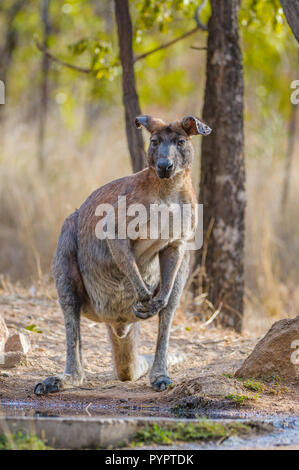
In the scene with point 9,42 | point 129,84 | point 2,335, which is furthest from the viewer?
point 9,42

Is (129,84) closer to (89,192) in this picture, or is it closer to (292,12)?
(292,12)

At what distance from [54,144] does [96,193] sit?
31.4 ft

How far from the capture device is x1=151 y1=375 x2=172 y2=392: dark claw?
5340 millimetres

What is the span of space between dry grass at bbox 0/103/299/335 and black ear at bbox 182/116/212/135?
472 cm

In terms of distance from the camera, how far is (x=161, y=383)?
5371mm

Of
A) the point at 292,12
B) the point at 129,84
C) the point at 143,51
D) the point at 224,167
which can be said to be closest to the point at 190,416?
the point at 292,12

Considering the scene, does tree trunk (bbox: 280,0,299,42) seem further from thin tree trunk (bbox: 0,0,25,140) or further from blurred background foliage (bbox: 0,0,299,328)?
thin tree trunk (bbox: 0,0,25,140)

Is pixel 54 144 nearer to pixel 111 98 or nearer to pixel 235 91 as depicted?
pixel 111 98

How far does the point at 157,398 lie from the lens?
16.7 feet

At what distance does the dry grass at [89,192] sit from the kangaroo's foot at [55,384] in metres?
4.61

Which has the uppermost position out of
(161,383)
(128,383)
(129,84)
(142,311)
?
(129,84)

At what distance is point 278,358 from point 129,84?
396 cm

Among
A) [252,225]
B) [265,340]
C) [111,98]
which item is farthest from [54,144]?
A: [265,340]

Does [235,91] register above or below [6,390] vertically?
above
